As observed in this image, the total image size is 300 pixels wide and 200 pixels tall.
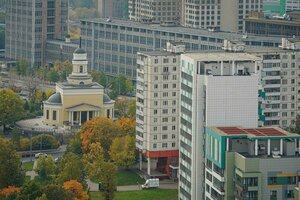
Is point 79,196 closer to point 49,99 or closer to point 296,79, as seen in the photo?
point 296,79

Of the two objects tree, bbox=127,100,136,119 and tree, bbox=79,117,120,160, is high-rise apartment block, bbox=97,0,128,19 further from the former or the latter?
tree, bbox=79,117,120,160

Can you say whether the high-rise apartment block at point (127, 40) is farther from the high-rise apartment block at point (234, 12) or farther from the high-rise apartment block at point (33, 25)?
the high-rise apartment block at point (234, 12)

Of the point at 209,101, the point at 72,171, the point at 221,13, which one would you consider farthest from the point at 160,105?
the point at 221,13

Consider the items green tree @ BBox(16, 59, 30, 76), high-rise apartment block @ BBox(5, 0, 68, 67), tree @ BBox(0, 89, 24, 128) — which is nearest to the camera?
tree @ BBox(0, 89, 24, 128)

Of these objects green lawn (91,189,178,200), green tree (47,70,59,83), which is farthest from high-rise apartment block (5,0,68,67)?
green lawn (91,189,178,200)

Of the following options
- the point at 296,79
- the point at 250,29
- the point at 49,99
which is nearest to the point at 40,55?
the point at 250,29

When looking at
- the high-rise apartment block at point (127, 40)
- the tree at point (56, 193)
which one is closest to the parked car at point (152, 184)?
the tree at point (56, 193)
